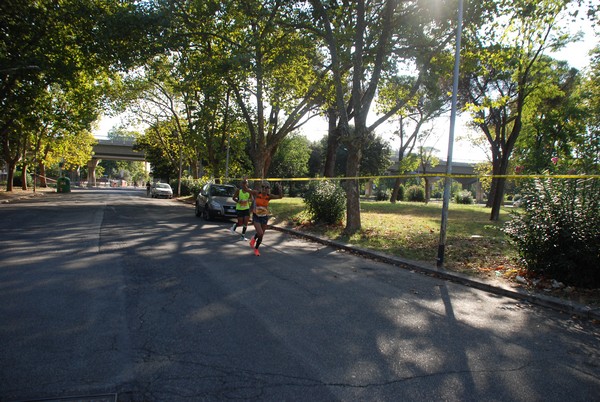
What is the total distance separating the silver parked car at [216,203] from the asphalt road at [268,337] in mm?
8880

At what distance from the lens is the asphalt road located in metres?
2.99

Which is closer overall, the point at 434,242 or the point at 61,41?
the point at 434,242

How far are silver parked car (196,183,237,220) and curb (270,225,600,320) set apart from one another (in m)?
6.96

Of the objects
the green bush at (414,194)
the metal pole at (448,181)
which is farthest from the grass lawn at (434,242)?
the green bush at (414,194)

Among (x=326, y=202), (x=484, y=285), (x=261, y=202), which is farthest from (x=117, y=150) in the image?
(x=484, y=285)

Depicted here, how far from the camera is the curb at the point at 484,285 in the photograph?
545cm

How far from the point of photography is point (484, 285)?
680cm

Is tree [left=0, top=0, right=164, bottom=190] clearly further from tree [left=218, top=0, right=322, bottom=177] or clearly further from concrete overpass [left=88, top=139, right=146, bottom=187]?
concrete overpass [left=88, top=139, right=146, bottom=187]

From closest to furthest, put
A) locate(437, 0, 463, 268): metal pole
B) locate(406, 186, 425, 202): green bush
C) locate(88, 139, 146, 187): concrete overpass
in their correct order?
locate(437, 0, 463, 268): metal pole
locate(406, 186, 425, 202): green bush
locate(88, 139, 146, 187): concrete overpass

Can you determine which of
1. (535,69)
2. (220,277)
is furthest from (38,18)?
(535,69)

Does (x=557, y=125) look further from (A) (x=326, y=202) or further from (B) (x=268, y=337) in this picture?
(B) (x=268, y=337)

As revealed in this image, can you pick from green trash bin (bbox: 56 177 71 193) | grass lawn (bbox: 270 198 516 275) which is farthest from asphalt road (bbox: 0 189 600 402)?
green trash bin (bbox: 56 177 71 193)

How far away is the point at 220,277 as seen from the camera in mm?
6348

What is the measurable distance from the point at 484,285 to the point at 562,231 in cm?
158
